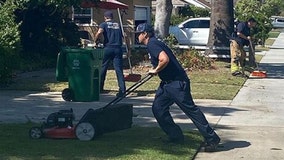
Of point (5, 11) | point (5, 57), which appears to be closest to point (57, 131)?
point (5, 57)

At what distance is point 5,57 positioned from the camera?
1684 cm

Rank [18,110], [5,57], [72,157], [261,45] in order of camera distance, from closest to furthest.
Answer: [72,157]
[18,110]
[5,57]
[261,45]

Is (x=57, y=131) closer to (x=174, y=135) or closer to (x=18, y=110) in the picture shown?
(x=174, y=135)

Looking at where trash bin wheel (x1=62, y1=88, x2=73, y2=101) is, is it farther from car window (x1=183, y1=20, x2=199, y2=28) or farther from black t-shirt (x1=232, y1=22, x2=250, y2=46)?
car window (x1=183, y1=20, x2=199, y2=28)

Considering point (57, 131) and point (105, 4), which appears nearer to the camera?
point (57, 131)

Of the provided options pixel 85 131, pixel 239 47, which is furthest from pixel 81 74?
pixel 239 47

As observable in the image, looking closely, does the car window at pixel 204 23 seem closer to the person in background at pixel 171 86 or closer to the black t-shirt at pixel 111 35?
the black t-shirt at pixel 111 35

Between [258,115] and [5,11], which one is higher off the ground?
[5,11]

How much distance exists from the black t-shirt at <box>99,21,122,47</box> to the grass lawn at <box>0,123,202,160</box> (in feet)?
14.7

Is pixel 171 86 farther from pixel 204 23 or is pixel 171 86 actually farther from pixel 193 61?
pixel 204 23

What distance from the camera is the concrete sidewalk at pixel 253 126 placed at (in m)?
9.67

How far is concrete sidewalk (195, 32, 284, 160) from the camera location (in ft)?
31.7

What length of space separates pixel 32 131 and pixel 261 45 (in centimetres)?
3466

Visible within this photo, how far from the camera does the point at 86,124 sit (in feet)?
32.4
